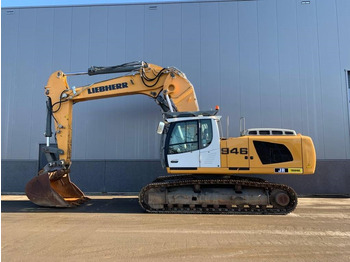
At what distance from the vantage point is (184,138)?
8.00 meters

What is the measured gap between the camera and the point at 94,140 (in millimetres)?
12953

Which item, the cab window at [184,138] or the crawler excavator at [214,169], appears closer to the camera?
the crawler excavator at [214,169]

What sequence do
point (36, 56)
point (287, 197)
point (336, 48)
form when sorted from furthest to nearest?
point (36, 56)
point (336, 48)
point (287, 197)

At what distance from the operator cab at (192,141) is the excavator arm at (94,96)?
75cm

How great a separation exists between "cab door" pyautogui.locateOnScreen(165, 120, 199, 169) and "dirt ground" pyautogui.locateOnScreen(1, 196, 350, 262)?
1.46 metres

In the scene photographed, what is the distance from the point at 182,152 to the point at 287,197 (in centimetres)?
308

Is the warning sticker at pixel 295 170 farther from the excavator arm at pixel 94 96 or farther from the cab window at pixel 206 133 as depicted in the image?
the excavator arm at pixel 94 96

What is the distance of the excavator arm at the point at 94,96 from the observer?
874cm

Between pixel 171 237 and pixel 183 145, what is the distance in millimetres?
3172

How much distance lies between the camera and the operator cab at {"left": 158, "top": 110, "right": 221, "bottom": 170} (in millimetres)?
7832

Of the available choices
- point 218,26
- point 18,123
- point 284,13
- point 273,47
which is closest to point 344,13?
point 284,13

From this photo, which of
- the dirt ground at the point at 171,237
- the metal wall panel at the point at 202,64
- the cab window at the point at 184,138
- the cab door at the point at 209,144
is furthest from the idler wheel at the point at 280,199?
the metal wall panel at the point at 202,64

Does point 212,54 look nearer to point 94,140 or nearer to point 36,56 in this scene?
point 94,140

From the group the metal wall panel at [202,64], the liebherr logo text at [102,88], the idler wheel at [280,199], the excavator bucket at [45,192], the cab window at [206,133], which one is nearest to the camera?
the idler wheel at [280,199]
